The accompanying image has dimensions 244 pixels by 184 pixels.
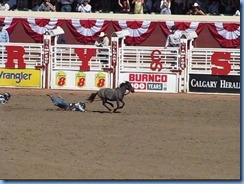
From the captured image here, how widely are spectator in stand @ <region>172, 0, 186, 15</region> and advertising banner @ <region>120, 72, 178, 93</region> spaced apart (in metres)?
6.02

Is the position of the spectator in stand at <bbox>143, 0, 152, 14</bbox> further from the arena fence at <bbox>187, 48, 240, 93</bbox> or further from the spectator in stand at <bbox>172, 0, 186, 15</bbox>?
the arena fence at <bbox>187, 48, 240, 93</bbox>

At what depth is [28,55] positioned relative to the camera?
21.6 m

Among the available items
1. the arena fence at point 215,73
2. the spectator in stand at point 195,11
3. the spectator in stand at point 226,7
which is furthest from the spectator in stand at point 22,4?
the arena fence at point 215,73

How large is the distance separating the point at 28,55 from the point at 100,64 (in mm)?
Result: 1784

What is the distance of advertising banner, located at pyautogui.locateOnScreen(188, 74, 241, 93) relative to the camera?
20.7 m

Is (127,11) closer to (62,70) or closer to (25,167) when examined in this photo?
(62,70)

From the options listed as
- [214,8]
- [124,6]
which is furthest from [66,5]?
[214,8]

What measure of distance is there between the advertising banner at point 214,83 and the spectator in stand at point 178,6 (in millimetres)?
6035

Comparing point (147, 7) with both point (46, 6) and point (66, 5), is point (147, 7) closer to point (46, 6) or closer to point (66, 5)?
point (66, 5)

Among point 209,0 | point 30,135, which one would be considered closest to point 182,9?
point 209,0

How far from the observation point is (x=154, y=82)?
2095 cm

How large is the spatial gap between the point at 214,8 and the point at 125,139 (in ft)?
42.7

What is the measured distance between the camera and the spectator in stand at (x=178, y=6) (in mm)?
26502

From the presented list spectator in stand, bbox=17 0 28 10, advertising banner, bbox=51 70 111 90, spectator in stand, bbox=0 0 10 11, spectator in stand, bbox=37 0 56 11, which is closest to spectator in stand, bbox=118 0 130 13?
spectator in stand, bbox=37 0 56 11
